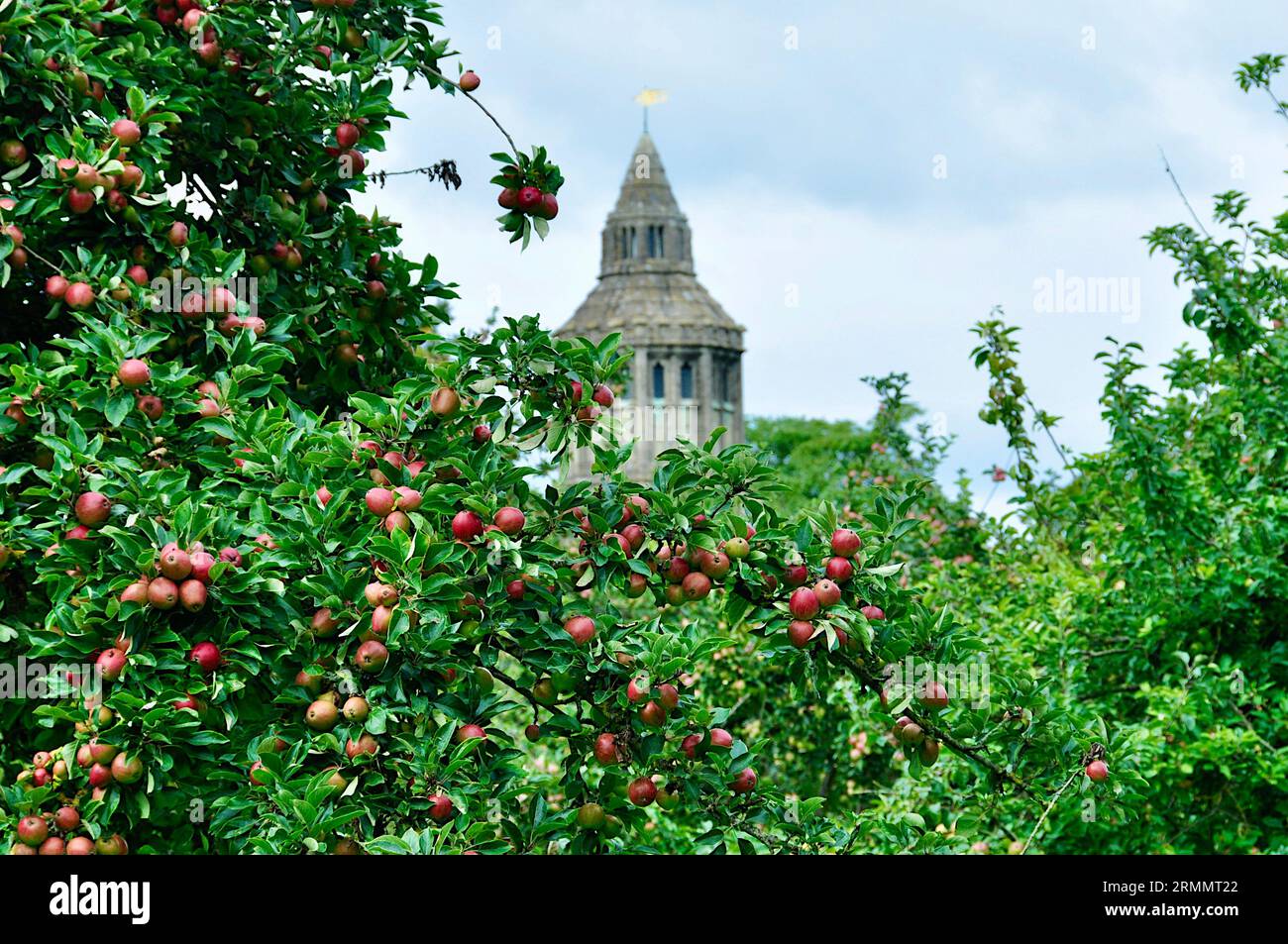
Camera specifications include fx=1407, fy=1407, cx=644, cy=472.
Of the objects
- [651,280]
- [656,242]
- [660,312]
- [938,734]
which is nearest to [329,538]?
[938,734]

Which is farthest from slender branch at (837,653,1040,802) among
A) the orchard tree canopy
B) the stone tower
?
the stone tower

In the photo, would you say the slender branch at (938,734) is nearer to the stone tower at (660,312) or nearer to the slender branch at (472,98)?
the slender branch at (472,98)

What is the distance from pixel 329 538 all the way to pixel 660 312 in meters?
62.5

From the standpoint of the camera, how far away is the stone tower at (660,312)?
64.4 metres

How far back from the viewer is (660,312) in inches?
2596

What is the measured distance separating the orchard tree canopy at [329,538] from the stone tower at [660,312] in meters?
56.0
